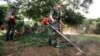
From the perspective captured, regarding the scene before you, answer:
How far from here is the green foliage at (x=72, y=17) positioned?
59.6 feet

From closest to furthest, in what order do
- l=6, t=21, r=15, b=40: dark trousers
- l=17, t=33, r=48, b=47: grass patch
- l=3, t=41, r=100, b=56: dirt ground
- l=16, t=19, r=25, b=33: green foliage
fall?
l=3, t=41, r=100, b=56: dirt ground, l=17, t=33, r=48, b=47: grass patch, l=6, t=21, r=15, b=40: dark trousers, l=16, t=19, r=25, b=33: green foliage

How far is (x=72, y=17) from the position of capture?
19.4 meters

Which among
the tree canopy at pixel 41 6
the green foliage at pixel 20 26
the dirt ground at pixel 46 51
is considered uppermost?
the tree canopy at pixel 41 6

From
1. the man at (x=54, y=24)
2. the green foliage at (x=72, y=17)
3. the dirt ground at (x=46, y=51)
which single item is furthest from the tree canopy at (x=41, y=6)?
the dirt ground at (x=46, y=51)

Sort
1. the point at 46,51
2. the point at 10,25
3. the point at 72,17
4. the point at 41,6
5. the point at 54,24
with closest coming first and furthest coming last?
the point at 46,51, the point at 54,24, the point at 10,25, the point at 41,6, the point at 72,17

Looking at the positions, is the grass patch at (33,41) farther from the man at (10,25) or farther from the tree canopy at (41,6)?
the tree canopy at (41,6)

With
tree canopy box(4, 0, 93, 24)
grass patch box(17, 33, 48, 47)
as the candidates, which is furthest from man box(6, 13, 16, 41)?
tree canopy box(4, 0, 93, 24)

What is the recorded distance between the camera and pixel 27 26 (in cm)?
1850

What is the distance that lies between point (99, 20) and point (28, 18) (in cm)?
820

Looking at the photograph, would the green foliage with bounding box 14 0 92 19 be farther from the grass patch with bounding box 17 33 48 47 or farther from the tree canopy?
the grass patch with bounding box 17 33 48 47

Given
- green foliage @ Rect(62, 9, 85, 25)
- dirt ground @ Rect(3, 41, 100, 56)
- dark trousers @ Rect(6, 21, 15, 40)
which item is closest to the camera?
dirt ground @ Rect(3, 41, 100, 56)

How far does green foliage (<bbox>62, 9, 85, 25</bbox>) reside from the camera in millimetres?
18172

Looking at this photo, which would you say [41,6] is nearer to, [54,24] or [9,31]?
[9,31]

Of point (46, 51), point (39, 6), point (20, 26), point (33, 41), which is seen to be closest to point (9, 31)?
point (33, 41)
